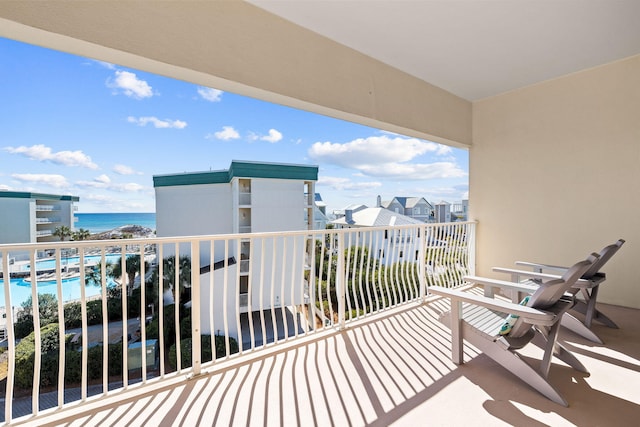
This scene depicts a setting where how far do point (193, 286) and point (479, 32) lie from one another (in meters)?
3.38

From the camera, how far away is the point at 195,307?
209 centimetres

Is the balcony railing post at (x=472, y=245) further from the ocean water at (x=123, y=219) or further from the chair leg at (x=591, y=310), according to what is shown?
the ocean water at (x=123, y=219)

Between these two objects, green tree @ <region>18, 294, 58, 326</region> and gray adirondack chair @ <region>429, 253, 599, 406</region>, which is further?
green tree @ <region>18, 294, 58, 326</region>

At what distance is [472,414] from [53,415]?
7.81 ft

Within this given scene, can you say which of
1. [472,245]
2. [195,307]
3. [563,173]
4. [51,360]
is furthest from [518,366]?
[51,360]

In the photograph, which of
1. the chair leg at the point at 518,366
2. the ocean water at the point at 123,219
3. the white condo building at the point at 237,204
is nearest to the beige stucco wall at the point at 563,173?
the chair leg at the point at 518,366

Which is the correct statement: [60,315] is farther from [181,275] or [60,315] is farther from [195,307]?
[181,275]

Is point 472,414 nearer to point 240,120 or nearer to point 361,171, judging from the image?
point 361,171

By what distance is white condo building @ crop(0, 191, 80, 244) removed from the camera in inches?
163

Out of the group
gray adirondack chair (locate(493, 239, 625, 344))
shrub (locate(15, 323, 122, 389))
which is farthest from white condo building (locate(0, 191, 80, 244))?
gray adirondack chair (locate(493, 239, 625, 344))

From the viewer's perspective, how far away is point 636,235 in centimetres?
338

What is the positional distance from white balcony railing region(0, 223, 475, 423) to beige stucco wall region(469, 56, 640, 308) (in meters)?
0.58

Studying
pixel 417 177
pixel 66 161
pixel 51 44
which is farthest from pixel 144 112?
pixel 51 44

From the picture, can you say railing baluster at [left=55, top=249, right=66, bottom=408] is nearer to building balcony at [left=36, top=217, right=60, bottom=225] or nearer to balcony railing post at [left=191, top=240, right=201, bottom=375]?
balcony railing post at [left=191, top=240, right=201, bottom=375]
